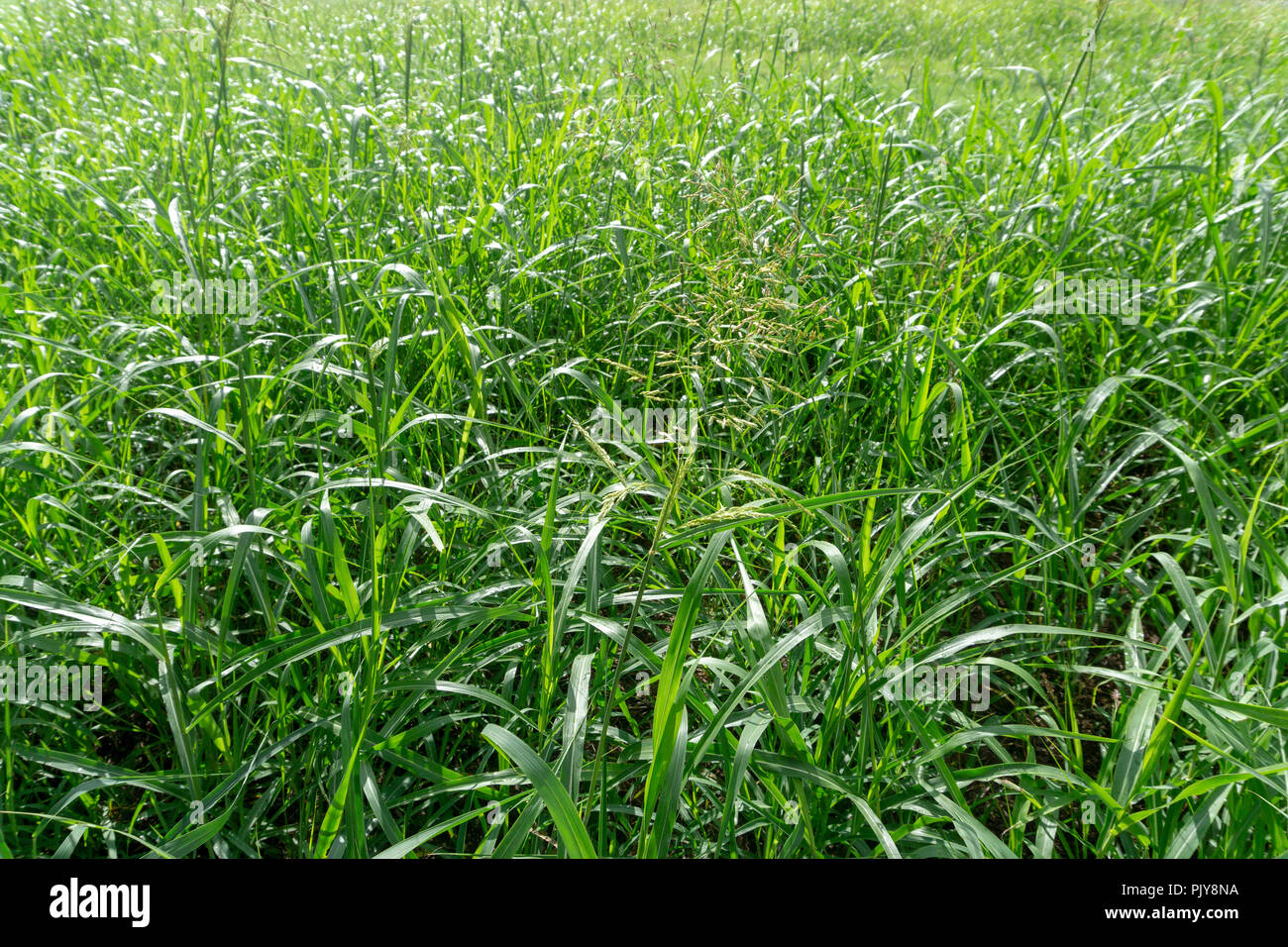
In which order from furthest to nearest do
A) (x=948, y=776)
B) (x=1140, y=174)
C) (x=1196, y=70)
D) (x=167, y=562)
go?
(x=1196, y=70)
(x=1140, y=174)
(x=167, y=562)
(x=948, y=776)

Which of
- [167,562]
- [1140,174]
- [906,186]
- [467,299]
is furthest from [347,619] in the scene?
[1140,174]

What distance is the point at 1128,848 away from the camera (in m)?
1.27

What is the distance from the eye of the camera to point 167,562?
4.39 ft

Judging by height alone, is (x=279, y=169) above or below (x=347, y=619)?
above

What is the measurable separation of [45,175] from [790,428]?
284 centimetres

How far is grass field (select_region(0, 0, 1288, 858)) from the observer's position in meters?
1.26

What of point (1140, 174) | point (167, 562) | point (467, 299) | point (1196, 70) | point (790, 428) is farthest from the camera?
point (1196, 70)

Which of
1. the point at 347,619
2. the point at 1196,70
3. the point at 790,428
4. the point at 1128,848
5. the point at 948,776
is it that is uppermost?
the point at 1196,70

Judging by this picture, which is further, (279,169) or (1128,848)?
(279,169)

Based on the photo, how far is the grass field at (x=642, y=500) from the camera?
4.12 feet

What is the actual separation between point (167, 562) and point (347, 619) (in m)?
0.30

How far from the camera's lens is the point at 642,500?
1.90m

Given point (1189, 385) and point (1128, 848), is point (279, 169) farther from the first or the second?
point (1128, 848)
